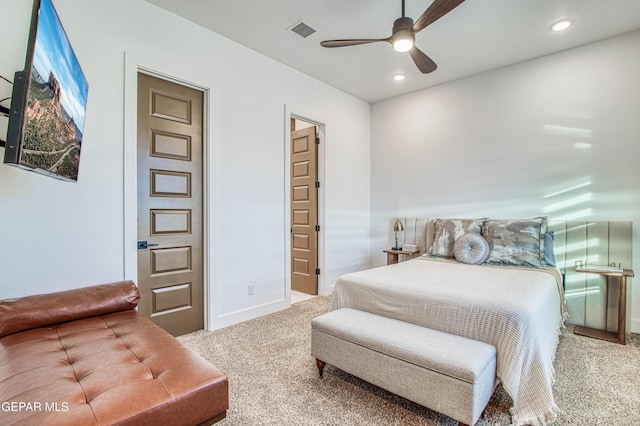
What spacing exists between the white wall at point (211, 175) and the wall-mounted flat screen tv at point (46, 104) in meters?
0.42

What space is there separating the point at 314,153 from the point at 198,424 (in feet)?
11.6

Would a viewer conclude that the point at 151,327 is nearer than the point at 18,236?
Yes

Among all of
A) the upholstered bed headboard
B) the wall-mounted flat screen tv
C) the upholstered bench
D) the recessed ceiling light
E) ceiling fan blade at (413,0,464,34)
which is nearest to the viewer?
the wall-mounted flat screen tv

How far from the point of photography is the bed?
1675 mm

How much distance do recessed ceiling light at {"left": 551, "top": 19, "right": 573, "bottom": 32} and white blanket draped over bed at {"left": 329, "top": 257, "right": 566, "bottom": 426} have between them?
228cm

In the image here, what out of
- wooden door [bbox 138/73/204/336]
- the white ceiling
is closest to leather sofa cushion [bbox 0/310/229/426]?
wooden door [bbox 138/73/204/336]

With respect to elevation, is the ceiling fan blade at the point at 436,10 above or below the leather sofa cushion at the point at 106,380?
above

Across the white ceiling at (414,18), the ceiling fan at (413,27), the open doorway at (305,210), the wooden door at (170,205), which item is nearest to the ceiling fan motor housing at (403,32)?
the ceiling fan at (413,27)

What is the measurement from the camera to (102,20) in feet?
7.71

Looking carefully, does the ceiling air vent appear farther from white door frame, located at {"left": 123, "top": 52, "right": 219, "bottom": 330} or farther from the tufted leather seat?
the tufted leather seat

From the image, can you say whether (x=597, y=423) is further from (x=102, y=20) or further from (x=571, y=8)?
(x=102, y=20)

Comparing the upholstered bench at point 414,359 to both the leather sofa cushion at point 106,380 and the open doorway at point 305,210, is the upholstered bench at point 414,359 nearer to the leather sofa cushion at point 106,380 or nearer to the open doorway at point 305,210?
the leather sofa cushion at point 106,380

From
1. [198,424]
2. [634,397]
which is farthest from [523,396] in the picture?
[198,424]

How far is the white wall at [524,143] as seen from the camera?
3045mm
